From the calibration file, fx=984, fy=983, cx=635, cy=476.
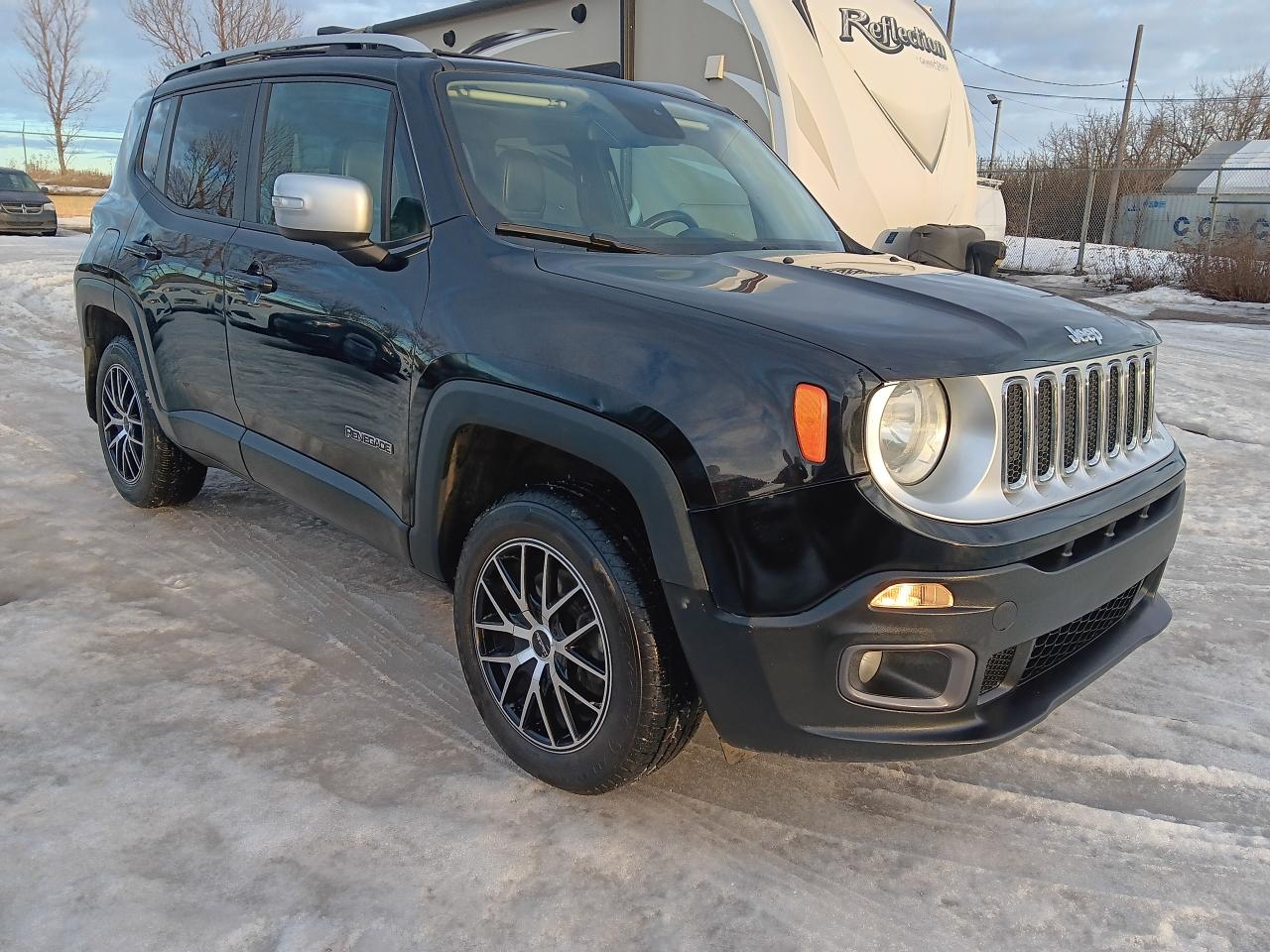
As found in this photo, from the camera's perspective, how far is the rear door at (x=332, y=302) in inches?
113

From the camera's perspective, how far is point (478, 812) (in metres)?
2.52

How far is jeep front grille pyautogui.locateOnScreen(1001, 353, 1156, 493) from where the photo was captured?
2.19 m

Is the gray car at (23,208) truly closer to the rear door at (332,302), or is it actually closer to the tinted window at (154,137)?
the tinted window at (154,137)

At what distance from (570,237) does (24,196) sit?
2431 cm

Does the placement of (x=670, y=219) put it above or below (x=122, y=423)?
above

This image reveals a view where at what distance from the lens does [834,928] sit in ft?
7.04

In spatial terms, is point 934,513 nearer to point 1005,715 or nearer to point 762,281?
point 1005,715

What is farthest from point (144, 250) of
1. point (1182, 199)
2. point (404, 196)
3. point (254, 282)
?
point (1182, 199)

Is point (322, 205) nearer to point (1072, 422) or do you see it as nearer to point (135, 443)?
point (1072, 422)

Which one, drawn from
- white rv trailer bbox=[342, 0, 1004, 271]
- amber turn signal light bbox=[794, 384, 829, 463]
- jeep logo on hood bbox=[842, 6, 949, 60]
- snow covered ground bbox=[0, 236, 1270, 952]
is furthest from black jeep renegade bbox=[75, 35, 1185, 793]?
jeep logo on hood bbox=[842, 6, 949, 60]

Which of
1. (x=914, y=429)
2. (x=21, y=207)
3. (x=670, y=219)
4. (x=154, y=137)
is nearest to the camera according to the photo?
(x=914, y=429)

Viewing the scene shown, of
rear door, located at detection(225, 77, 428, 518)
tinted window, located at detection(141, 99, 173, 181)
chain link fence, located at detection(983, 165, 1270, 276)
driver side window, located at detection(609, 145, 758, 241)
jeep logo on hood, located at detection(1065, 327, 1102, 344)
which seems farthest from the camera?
chain link fence, located at detection(983, 165, 1270, 276)

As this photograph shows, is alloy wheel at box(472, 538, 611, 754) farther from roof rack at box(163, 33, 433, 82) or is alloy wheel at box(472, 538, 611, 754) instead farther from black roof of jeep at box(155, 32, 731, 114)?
roof rack at box(163, 33, 433, 82)

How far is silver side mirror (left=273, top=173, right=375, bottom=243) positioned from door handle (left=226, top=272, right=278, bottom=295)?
0.54m
